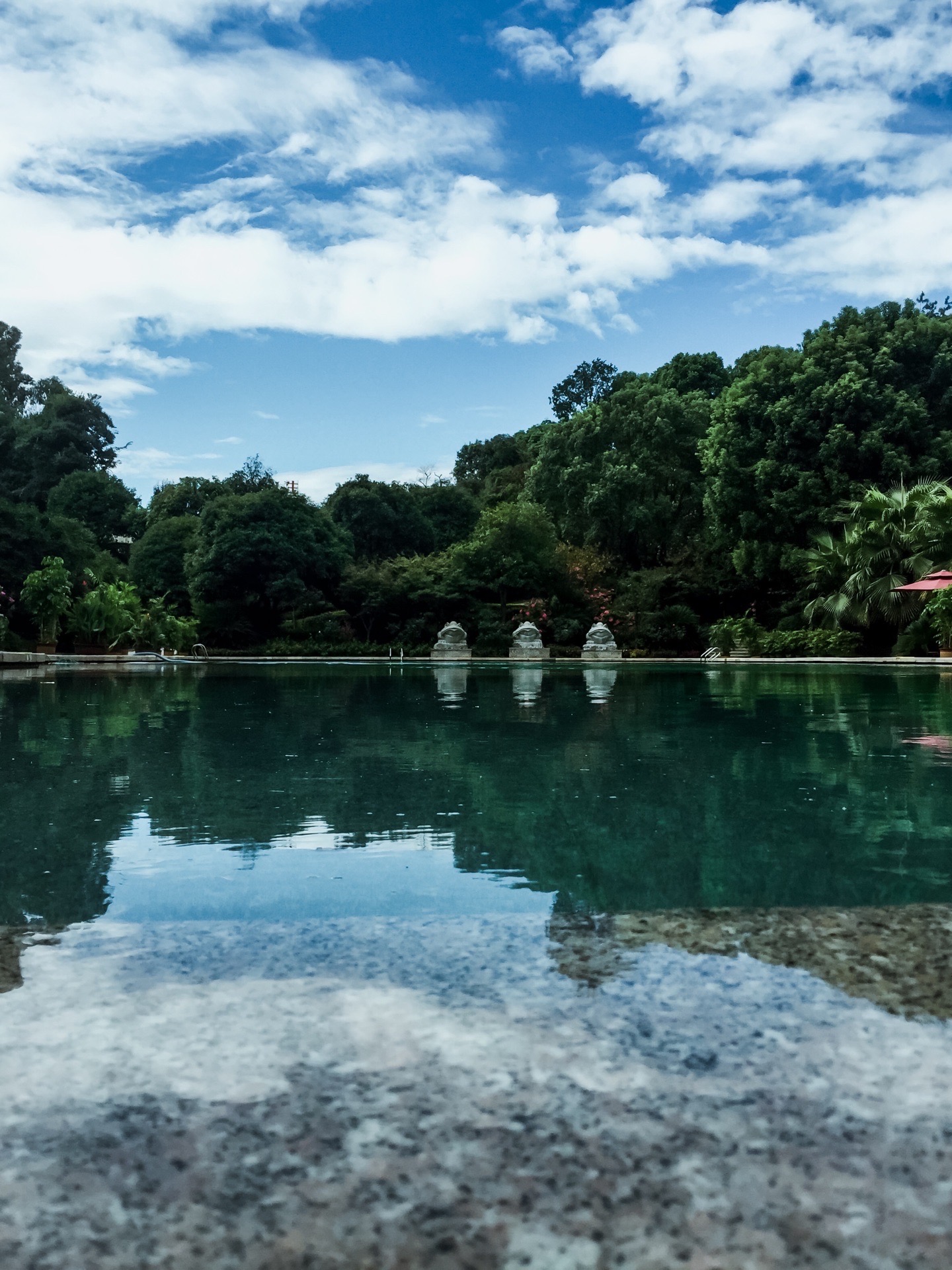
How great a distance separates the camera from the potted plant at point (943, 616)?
21.5 meters

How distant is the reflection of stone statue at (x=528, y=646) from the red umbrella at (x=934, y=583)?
10919 mm

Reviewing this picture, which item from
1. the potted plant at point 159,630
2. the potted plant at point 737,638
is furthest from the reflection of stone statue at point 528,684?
the potted plant at point 159,630

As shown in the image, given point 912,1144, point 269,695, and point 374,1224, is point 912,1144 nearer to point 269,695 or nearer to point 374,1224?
point 374,1224

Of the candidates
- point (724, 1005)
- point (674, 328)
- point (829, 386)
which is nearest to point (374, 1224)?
point (724, 1005)

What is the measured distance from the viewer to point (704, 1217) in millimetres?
1583

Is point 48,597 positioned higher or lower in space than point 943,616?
higher

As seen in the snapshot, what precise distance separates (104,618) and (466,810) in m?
24.0

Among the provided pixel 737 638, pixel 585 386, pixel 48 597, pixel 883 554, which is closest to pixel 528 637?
pixel 737 638

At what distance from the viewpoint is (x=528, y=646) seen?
30.5 meters

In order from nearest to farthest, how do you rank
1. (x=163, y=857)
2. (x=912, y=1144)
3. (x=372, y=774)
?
(x=912, y=1144) < (x=163, y=857) < (x=372, y=774)

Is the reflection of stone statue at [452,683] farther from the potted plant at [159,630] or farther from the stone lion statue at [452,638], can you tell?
the potted plant at [159,630]

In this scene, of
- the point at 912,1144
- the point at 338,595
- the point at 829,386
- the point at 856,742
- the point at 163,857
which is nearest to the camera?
the point at 912,1144

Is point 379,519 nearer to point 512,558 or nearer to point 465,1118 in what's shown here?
point 512,558

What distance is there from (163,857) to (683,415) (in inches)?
1299
